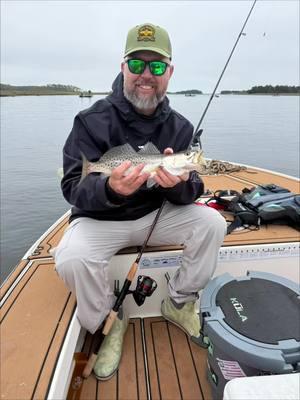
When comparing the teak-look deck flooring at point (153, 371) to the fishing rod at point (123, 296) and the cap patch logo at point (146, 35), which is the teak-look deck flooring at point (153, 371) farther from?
the cap patch logo at point (146, 35)

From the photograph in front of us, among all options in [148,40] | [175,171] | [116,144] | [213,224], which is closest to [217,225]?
[213,224]

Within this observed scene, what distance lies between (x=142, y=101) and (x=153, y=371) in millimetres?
1985

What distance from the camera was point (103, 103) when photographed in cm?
271

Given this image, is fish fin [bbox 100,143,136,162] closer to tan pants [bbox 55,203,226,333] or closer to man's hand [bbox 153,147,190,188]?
man's hand [bbox 153,147,190,188]

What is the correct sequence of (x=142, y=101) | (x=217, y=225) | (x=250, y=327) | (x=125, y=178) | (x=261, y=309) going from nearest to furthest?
(x=250, y=327) < (x=261, y=309) < (x=125, y=178) < (x=217, y=225) < (x=142, y=101)

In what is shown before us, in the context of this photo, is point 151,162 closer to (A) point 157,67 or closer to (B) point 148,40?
(A) point 157,67

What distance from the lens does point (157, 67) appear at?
2.60m

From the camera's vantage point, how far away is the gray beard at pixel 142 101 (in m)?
2.66

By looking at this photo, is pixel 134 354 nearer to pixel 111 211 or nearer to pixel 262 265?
pixel 111 211

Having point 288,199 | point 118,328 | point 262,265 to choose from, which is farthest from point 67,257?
point 288,199

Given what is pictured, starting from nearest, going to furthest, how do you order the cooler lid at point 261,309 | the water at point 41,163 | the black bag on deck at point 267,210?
the cooler lid at point 261,309 → the black bag on deck at point 267,210 → the water at point 41,163

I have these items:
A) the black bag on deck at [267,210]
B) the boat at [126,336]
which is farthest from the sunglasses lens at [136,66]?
the black bag on deck at [267,210]

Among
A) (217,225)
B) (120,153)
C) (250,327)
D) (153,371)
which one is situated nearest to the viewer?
(250,327)

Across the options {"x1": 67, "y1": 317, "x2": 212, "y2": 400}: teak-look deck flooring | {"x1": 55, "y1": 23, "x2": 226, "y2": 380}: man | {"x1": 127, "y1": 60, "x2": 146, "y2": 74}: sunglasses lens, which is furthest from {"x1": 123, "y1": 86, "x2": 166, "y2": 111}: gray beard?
{"x1": 67, "y1": 317, "x2": 212, "y2": 400}: teak-look deck flooring
